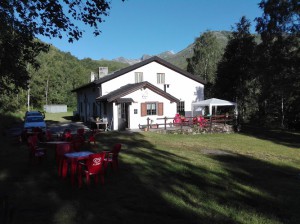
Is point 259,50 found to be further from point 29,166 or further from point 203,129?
point 29,166

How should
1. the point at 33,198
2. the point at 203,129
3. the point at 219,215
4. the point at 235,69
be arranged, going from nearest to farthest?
the point at 219,215 < the point at 33,198 < the point at 203,129 < the point at 235,69

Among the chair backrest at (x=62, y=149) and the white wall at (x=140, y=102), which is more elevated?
the white wall at (x=140, y=102)

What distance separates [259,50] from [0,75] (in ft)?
77.3

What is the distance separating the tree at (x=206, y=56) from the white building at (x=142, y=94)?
2010 cm

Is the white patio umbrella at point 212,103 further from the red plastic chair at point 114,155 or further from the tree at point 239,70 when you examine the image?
the red plastic chair at point 114,155

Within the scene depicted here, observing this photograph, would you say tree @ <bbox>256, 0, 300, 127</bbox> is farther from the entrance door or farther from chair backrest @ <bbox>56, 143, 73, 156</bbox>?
chair backrest @ <bbox>56, 143, 73, 156</bbox>

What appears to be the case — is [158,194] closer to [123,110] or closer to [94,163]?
[94,163]

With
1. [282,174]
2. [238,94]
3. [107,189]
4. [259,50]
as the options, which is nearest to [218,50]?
[238,94]

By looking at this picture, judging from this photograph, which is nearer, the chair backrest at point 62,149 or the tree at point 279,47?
the chair backrest at point 62,149

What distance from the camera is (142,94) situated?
2686 cm

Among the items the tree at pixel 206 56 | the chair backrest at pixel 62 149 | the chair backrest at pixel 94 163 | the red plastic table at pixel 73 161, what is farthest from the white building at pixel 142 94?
the tree at pixel 206 56

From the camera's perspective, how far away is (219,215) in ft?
21.0

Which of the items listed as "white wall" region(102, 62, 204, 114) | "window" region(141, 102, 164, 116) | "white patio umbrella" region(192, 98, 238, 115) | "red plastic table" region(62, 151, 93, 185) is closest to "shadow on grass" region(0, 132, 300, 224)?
"red plastic table" region(62, 151, 93, 185)

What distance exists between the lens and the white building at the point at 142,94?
26.4m
